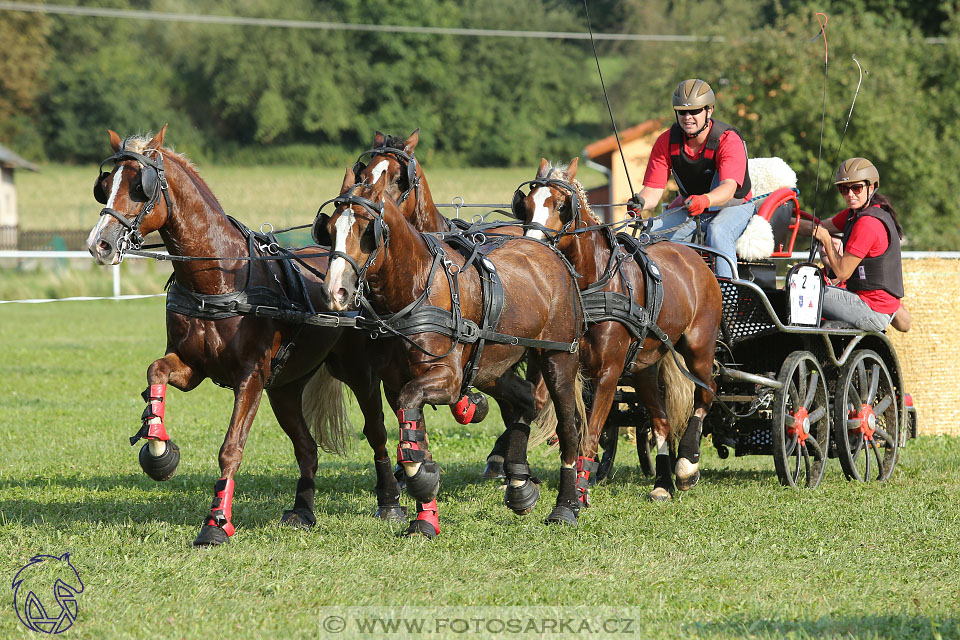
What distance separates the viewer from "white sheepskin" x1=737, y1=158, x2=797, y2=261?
7.86m

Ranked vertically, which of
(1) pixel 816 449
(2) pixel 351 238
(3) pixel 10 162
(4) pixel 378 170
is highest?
(4) pixel 378 170

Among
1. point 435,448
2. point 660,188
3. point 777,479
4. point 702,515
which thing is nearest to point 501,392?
point 702,515

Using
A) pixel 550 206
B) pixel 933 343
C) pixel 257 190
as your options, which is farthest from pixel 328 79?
pixel 550 206

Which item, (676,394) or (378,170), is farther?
(676,394)

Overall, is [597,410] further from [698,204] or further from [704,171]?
[704,171]

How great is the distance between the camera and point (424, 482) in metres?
5.52

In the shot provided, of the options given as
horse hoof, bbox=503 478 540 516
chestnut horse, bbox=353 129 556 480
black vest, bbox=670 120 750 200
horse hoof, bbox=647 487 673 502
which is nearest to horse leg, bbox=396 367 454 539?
horse hoof, bbox=503 478 540 516

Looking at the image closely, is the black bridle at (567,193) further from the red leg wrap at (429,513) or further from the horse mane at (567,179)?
the red leg wrap at (429,513)

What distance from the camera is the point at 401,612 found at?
456 centimetres

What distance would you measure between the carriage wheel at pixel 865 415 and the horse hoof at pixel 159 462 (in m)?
4.65

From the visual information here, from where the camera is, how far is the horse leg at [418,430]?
17.9 ft

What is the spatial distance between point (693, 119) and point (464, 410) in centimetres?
262

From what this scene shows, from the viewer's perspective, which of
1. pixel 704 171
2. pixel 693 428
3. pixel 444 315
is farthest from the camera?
pixel 704 171

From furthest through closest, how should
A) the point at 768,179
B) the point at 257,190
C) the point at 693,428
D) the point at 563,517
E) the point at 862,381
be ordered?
the point at 257,190 → the point at 768,179 → the point at 862,381 → the point at 693,428 → the point at 563,517
